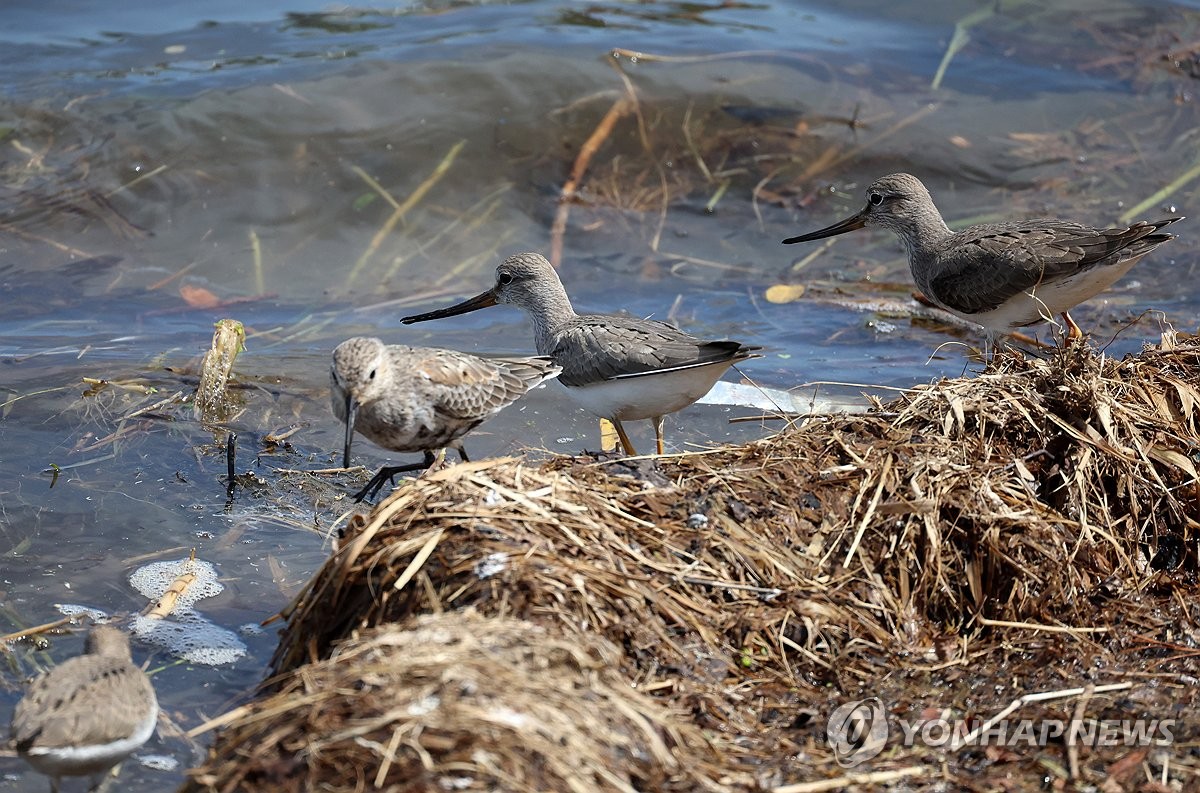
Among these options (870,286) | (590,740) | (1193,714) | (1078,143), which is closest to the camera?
(590,740)

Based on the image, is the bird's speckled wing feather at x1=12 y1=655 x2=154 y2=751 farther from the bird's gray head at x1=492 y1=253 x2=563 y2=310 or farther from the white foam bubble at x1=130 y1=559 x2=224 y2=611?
the bird's gray head at x1=492 y1=253 x2=563 y2=310

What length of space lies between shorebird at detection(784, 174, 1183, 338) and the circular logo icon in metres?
3.28

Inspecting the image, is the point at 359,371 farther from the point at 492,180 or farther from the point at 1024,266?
the point at 492,180

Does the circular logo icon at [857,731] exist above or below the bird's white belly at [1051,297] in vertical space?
below

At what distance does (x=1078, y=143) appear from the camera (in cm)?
1279

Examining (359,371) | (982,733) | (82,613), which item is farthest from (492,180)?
(982,733)

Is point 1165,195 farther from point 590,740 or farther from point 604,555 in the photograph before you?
point 590,740

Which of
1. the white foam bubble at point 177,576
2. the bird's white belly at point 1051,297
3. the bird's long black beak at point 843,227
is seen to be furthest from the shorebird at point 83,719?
the bird's long black beak at point 843,227

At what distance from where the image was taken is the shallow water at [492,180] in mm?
8328

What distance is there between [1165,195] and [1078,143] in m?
1.14

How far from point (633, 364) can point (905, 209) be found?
273 centimetres

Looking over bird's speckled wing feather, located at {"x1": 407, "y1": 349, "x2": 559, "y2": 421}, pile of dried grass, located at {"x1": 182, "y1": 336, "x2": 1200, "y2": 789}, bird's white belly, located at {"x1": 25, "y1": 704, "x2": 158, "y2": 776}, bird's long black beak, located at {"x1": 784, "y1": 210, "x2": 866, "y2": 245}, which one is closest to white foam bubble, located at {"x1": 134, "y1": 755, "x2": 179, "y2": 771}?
bird's white belly, located at {"x1": 25, "y1": 704, "x2": 158, "y2": 776}

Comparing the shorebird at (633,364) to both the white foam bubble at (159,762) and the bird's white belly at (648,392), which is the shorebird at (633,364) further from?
the white foam bubble at (159,762)

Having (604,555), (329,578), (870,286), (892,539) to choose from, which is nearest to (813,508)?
(892,539)
